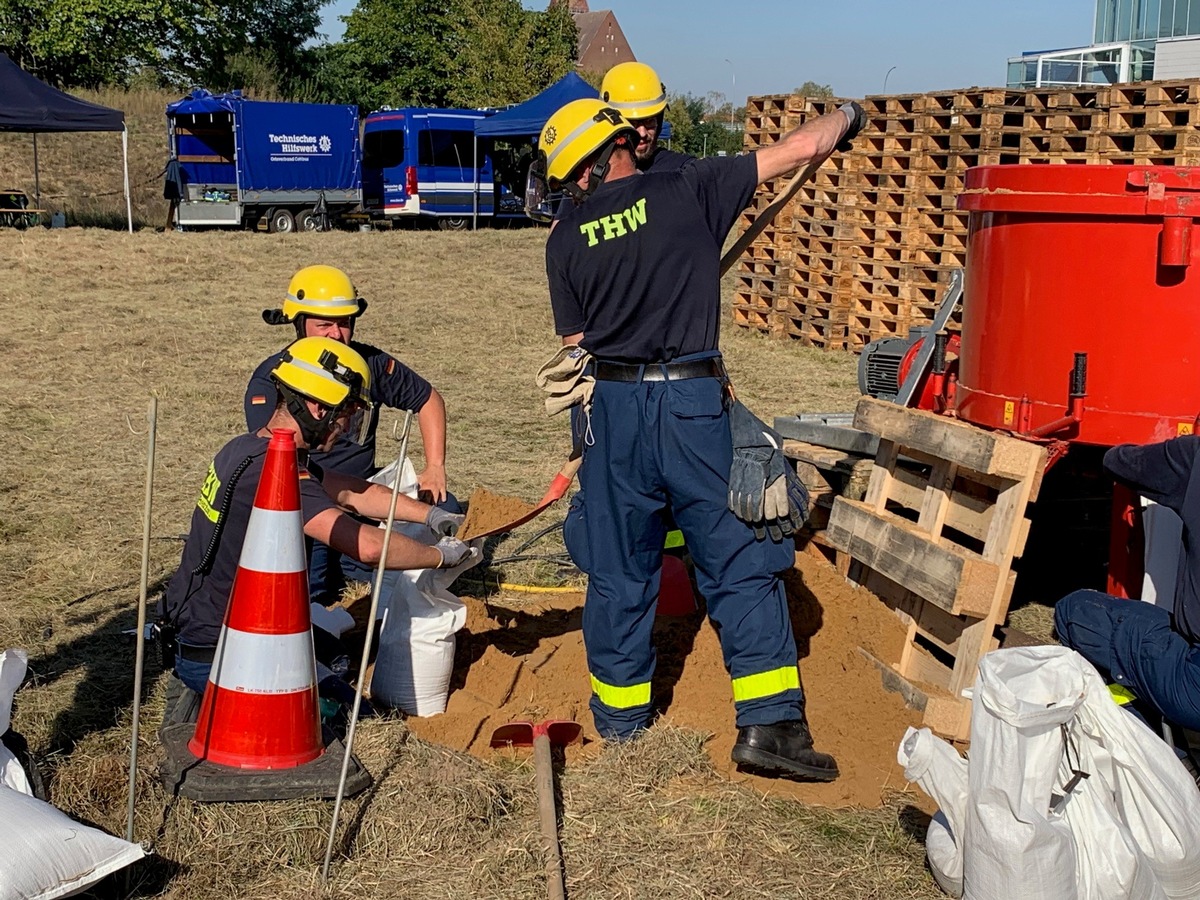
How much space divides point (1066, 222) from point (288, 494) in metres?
2.78

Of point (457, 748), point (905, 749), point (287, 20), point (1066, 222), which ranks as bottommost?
point (457, 748)

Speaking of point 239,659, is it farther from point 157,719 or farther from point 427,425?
point 427,425

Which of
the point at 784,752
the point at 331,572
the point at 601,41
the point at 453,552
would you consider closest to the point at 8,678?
the point at 453,552

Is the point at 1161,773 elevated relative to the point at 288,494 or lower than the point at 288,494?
lower

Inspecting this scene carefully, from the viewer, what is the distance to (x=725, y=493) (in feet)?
13.4

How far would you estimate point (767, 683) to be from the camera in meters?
4.11

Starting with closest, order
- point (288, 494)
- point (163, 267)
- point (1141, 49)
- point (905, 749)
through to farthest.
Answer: point (905, 749), point (288, 494), point (163, 267), point (1141, 49)

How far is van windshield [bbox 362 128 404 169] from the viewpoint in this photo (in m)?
27.1

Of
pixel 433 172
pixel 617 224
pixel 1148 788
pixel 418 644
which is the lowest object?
pixel 418 644

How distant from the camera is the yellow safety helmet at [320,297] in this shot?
17.3 feet

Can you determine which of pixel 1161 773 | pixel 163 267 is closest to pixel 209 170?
pixel 163 267

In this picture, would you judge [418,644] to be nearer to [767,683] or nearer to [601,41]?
[767,683]

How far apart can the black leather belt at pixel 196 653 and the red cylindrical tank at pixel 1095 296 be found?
2895 millimetres

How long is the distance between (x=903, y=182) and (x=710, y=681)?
25.8 ft
